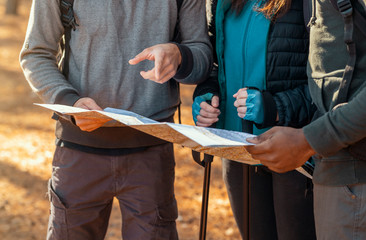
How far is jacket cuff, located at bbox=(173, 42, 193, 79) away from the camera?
2.44m

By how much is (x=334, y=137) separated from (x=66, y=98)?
1.30m

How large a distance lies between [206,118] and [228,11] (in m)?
0.58

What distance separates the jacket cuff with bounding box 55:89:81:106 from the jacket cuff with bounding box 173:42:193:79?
0.53 meters

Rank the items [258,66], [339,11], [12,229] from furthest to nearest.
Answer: [12,229]
[258,66]
[339,11]

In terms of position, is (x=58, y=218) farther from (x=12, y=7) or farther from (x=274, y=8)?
(x=12, y=7)

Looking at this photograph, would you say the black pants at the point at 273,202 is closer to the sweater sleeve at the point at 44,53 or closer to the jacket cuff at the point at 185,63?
the jacket cuff at the point at 185,63

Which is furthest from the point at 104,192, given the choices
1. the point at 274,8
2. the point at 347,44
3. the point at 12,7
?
the point at 12,7

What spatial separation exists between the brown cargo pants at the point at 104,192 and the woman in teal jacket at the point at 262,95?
40cm

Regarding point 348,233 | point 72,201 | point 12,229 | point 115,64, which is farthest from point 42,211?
point 348,233

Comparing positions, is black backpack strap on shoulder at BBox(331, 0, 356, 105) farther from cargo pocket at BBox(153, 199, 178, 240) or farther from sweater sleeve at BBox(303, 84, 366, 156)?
cargo pocket at BBox(153, 199, 178, 240)

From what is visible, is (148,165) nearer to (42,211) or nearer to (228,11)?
(228,11)

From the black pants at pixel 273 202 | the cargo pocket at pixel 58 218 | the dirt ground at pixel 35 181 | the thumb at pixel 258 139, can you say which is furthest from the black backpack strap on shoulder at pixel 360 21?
the dirt ground at pixel 35 181

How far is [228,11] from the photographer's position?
257cm

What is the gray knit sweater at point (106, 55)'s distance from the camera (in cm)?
248
